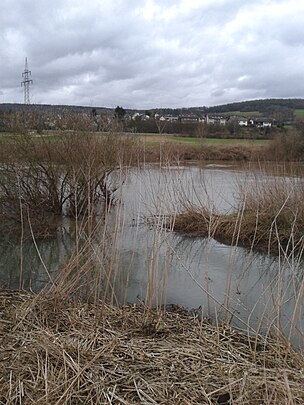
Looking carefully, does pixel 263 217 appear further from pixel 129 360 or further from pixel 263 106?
pixel 263 106

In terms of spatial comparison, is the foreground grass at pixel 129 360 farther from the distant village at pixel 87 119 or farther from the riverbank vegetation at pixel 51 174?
the riverbank vegetation at pixel 51 174

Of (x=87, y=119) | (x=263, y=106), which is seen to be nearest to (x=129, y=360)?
(x=87, y=119)

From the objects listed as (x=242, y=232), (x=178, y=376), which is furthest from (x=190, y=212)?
(x=178, y=376)

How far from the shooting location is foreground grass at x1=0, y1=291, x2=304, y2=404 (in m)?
3.15

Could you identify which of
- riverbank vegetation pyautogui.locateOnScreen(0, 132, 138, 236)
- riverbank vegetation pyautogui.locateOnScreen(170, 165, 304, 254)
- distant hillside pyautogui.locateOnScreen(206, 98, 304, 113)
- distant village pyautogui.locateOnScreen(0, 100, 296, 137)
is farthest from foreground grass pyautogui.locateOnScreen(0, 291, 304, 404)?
distant hillside pyautogui.locateOnScreen(206, 98, 304, 113)

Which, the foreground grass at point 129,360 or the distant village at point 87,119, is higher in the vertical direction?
the distant village at point 87,119

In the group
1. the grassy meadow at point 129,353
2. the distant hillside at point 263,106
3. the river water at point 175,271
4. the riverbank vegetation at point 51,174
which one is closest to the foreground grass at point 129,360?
the grassy meadow at point 129,353

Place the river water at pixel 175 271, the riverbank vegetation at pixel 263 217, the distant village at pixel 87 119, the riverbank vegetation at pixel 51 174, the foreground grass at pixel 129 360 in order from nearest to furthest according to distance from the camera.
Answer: the foreground grass at pixel 129 360
the river water at pixel 175 271
the riverbank vegetation at pixel 263 217
the distant village at pixel 87 119
the riverbank vegetation at pixel 51 174

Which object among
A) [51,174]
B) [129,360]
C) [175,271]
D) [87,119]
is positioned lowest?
[175,271]

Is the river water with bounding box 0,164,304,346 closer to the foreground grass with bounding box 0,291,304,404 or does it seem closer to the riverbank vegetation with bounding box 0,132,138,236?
the foreground grass with bounding box 0,291,304,404

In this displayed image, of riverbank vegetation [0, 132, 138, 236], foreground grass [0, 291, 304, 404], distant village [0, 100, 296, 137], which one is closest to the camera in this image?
foreground grass [0, 291, 304, 404]

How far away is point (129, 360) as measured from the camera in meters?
3.66

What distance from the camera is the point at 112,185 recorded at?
12086mm

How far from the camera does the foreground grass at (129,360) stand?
3.15m
